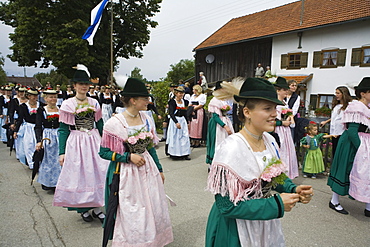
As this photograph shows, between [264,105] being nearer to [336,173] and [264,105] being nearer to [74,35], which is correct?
[336,173]

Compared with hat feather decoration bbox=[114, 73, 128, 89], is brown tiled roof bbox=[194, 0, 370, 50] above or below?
above

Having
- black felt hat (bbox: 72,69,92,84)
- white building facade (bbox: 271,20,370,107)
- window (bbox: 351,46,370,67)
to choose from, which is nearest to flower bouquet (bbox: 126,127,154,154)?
black felt hat (bbox: 72,69,92,84)

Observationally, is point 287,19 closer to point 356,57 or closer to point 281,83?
point 356,57

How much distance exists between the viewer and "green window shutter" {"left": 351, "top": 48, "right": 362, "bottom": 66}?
1598 cm

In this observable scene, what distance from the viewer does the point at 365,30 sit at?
52.0ft

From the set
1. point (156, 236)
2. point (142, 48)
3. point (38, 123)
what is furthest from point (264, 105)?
point (142, 48)

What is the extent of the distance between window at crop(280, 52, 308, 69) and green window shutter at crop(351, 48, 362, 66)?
3166 mm

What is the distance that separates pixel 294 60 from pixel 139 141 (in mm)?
19698

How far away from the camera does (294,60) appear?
19609mm

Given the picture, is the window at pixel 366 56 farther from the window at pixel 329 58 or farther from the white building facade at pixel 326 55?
the window at pixel 329 58

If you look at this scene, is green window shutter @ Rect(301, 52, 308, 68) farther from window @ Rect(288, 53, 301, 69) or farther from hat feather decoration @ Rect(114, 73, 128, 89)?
hat feather decoration @ Rect(114, 73, 128, 89)

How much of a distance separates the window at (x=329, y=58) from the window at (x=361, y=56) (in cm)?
60

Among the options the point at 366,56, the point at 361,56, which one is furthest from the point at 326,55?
the point at 366,56

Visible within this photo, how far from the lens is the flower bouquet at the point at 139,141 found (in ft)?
9.23
